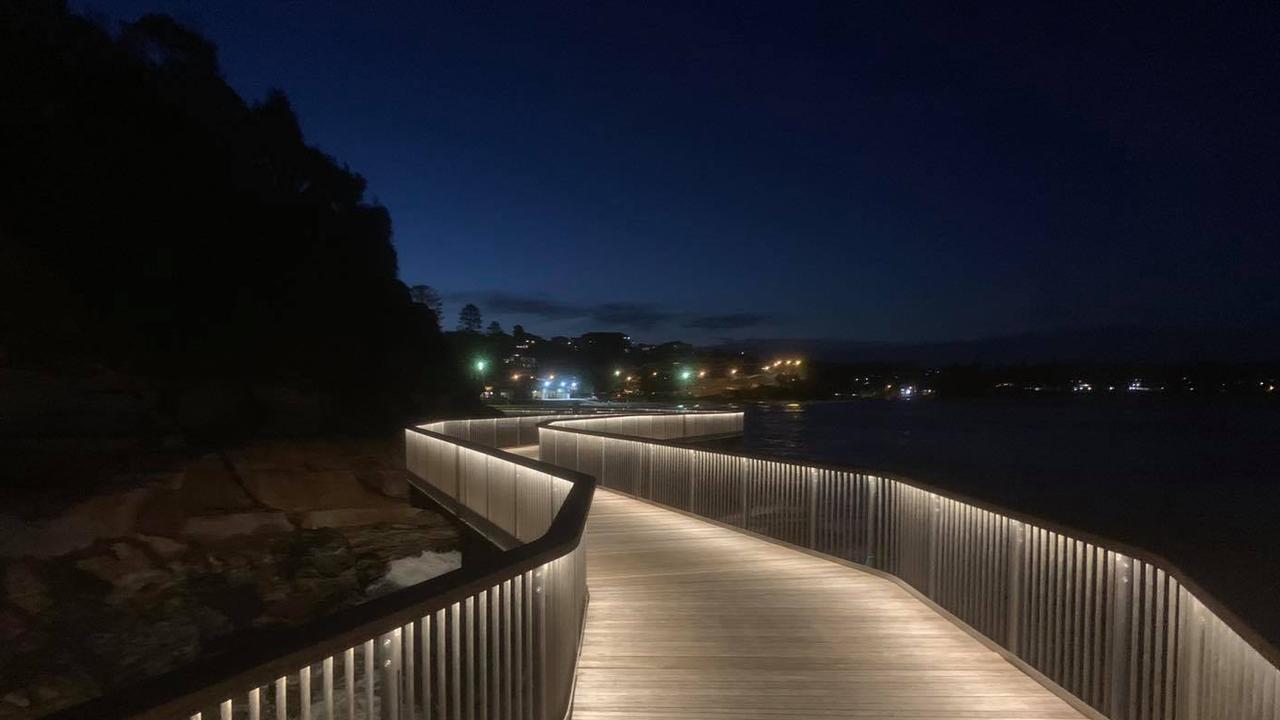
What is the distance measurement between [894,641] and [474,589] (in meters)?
4.37

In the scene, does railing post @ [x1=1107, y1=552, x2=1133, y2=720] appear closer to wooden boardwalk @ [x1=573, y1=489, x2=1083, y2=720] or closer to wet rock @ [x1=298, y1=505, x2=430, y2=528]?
wooden boardwalk @ [x1=573, y1=489, x2=1083, y2=720]

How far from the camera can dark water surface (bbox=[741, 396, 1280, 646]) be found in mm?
31219

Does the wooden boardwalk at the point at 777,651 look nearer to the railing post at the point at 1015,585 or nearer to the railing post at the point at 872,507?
the railing post at the point at 1015,585

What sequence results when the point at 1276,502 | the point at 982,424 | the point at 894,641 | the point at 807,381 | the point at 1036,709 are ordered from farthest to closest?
the point at 807,381 → the point at 982,424 → the point at 1276,502 → the point at 894,641 → the point at 1036,709

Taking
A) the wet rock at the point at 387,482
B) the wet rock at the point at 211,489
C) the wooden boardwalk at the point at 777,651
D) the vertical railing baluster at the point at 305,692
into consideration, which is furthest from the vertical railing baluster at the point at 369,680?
the wet rock at the point at 387,482

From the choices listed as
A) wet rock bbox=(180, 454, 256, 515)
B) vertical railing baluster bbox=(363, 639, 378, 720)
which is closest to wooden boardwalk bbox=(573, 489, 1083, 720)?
vertical railing baluster bbox=(363, 639, 378, 720)

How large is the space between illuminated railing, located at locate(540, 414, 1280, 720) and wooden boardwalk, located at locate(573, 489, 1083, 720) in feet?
1.01

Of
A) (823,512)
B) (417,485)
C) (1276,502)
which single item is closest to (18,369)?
(417,485)

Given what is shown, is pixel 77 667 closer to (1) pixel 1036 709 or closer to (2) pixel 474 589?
(2) pixel 474 589

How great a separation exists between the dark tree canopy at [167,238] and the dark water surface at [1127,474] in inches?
858

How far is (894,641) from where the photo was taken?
6.37m

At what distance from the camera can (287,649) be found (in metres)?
2.52

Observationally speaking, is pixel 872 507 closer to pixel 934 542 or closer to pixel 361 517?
pixel 934 542

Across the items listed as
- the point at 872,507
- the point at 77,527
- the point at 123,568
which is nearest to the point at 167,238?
the point at 77,527
